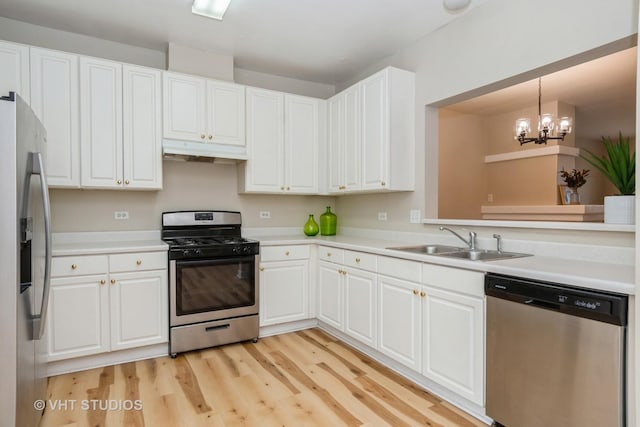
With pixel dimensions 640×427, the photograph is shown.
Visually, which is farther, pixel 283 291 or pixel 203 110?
pixel 283 291

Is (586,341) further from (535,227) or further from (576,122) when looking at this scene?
(576,122)

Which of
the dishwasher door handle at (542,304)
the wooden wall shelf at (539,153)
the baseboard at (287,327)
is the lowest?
the baseboard at (287,327)

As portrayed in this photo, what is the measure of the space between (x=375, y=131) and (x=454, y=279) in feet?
4.91

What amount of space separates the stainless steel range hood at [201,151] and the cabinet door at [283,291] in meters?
1.03

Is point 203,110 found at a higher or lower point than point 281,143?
higher

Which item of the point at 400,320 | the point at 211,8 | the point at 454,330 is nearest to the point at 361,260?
the point at 400,320

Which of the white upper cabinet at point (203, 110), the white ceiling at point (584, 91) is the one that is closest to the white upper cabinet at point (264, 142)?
the white upper cabinet at point (203, 110)

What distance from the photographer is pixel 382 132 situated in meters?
3.03

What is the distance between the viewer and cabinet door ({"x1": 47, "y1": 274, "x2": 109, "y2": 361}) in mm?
2514

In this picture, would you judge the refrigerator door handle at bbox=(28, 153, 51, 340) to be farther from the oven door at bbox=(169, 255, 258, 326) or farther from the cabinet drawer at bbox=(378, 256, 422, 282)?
the cabinet drawer at bbox=(378, 256, 422, 282)

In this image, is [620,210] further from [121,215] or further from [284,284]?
[121,215]

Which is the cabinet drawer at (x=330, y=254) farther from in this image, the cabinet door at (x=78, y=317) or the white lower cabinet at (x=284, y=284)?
the cabinet door at (x=78, y=317)

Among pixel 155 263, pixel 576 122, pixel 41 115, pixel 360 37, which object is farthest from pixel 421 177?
pixel 576 122

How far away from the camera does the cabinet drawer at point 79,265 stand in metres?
2.53
